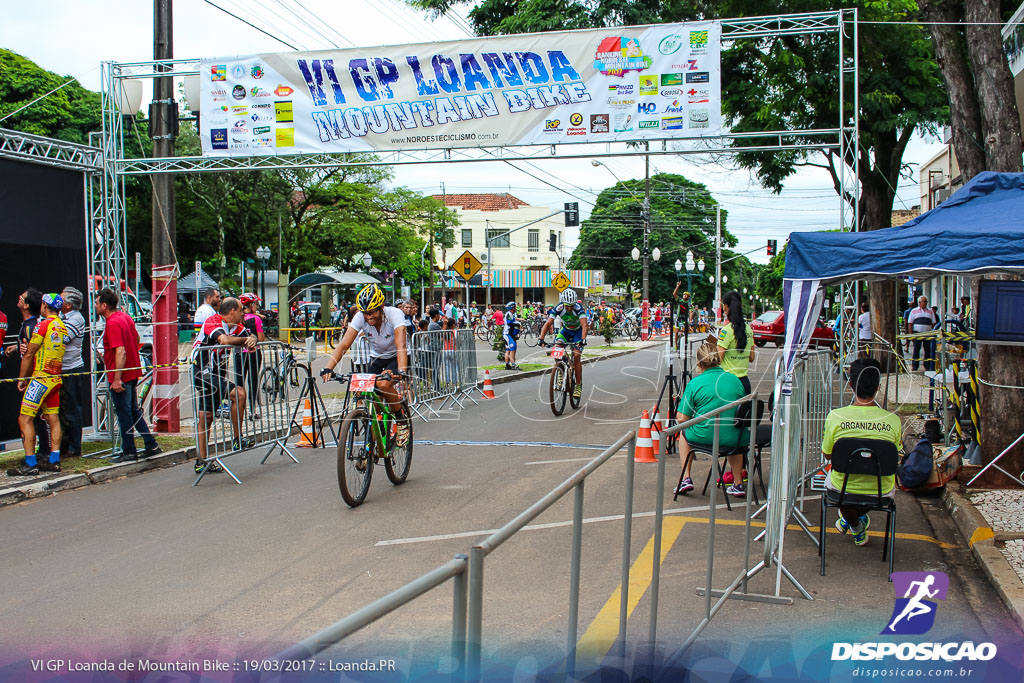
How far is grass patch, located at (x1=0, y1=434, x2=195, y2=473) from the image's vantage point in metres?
9.23

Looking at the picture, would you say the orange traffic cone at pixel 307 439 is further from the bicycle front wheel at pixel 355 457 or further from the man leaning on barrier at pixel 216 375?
the bicycle front wheel at pixel 355 457

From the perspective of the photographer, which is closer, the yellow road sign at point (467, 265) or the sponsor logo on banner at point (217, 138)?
the sponsor logo on banner at point (217, 138)

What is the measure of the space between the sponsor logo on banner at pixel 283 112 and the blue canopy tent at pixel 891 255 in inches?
365

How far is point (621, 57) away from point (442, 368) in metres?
5.95

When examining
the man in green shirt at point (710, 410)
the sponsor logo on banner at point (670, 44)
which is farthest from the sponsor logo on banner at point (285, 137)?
the man in green shirt at point (710, 410)

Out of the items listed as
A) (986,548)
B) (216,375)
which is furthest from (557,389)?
(986,548)

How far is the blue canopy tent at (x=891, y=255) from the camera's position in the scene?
6.29m

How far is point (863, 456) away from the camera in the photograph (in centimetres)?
588

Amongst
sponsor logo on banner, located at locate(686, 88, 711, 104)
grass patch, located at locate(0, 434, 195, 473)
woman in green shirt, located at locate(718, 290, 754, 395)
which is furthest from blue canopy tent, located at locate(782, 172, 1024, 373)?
grass patch, located at locate(0, 434, 195, 473)

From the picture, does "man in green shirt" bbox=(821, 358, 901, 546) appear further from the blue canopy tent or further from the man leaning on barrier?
the man leaning on barrier

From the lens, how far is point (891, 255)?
21.6ft

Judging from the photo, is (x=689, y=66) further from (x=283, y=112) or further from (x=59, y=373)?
(x=59, y=373)

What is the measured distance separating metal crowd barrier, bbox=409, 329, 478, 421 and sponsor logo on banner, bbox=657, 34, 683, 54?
5673 mm

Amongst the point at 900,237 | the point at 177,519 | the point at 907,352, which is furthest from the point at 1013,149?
the point at 907,352
